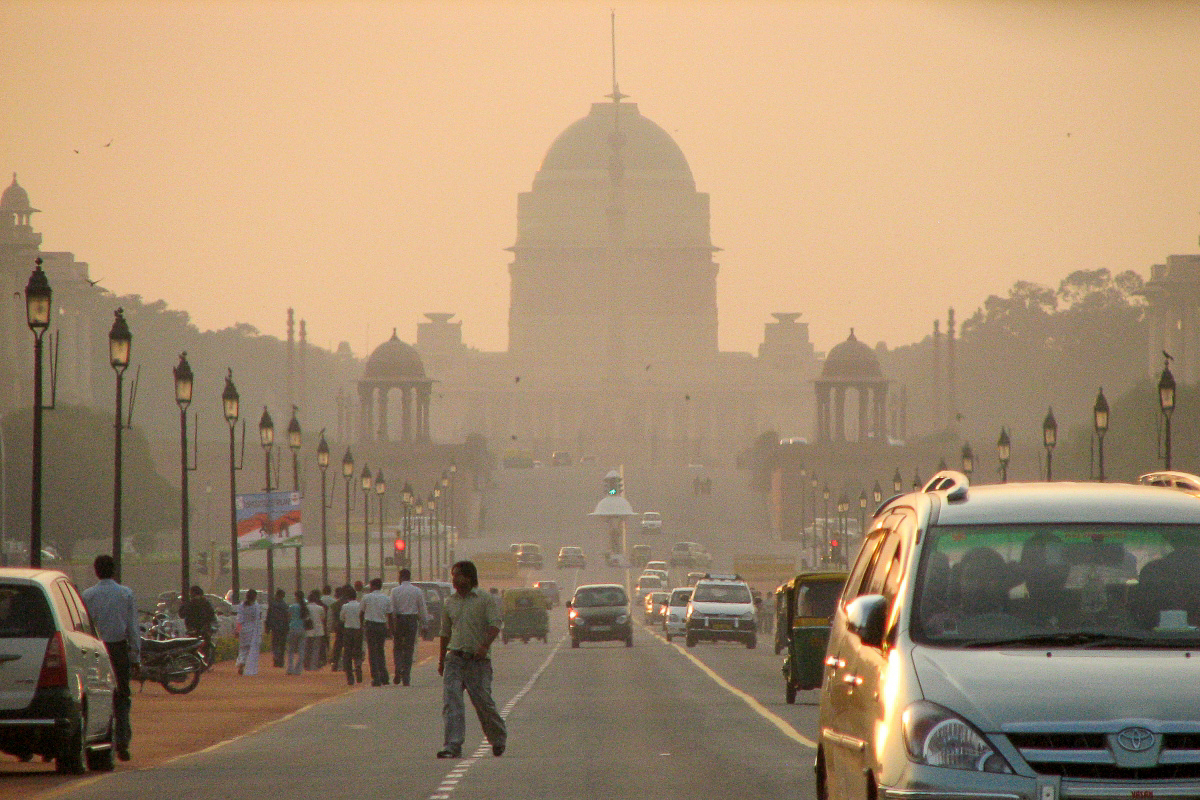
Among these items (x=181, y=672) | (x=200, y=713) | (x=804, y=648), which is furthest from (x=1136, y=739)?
(x=181, y=672)

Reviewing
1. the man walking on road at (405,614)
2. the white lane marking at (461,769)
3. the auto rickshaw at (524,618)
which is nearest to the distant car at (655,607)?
the auto rickshaw at (524,618)

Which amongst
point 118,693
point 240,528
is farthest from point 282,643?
point 118,693

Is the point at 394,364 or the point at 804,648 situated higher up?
the point at 394,364

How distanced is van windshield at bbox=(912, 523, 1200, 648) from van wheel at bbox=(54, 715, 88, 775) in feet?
27.7

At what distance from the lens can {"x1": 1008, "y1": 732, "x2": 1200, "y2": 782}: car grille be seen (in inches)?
303

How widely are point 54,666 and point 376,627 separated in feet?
49.4

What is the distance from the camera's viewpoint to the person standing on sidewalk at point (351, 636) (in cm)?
3130

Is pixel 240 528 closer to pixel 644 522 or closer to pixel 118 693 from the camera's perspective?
pixel 118 693

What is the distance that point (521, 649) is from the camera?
48.2 m

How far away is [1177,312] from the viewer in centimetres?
12462

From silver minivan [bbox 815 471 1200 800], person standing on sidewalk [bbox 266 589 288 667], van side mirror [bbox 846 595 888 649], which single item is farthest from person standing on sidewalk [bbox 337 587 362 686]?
van side mirror [bbox 846 595 888 649]

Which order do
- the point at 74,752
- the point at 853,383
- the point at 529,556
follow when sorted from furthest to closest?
1. the point at 853,383
2. the point at 529,556
3. the point at 74,752

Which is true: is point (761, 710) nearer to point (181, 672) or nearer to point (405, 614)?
point (405, 614)

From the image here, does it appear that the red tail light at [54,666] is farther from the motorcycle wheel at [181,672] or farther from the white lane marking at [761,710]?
the motorcycle wheel at [181,672]
